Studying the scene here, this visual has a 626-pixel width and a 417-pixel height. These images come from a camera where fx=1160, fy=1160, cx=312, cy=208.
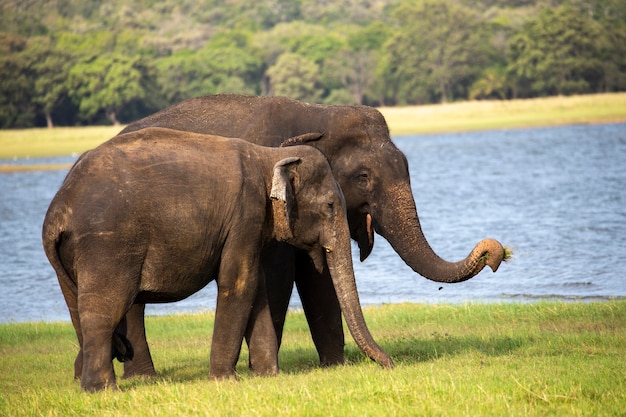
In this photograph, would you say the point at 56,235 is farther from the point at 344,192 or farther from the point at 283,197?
the point at 344,192

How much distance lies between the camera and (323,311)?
1162cm

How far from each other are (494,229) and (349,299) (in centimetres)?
1799

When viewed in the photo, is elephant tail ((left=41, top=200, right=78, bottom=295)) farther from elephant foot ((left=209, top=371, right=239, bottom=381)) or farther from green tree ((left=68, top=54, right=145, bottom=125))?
green tree ((left=68, top=54, right=145, bottom=125))

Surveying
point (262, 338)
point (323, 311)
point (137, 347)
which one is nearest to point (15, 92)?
point (137, 347)

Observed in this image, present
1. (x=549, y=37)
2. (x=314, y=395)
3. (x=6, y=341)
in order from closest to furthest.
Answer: (x=314, y=395), (x=6, y=341), (x=549, y=37)

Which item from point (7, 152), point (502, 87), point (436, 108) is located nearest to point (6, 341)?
point (7, 152)

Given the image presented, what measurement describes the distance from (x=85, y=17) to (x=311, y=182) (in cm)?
16653

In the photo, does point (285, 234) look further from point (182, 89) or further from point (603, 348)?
point (182, 89)

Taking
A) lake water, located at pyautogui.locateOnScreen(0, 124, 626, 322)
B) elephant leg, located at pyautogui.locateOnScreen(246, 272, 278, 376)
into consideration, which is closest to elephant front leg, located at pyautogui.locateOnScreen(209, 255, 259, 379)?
elephant leg, located at pyautogui.locateOnScreen(246, 272, 278, 376)

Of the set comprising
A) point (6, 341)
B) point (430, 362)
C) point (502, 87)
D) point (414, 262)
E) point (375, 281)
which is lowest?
point (502, 87)

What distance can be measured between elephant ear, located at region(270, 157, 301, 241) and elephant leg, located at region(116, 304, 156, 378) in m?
1.91

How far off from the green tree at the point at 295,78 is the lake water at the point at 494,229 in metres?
36.9

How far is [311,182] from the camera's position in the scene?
10.3 metres

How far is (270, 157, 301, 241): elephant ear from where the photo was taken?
984 cm
